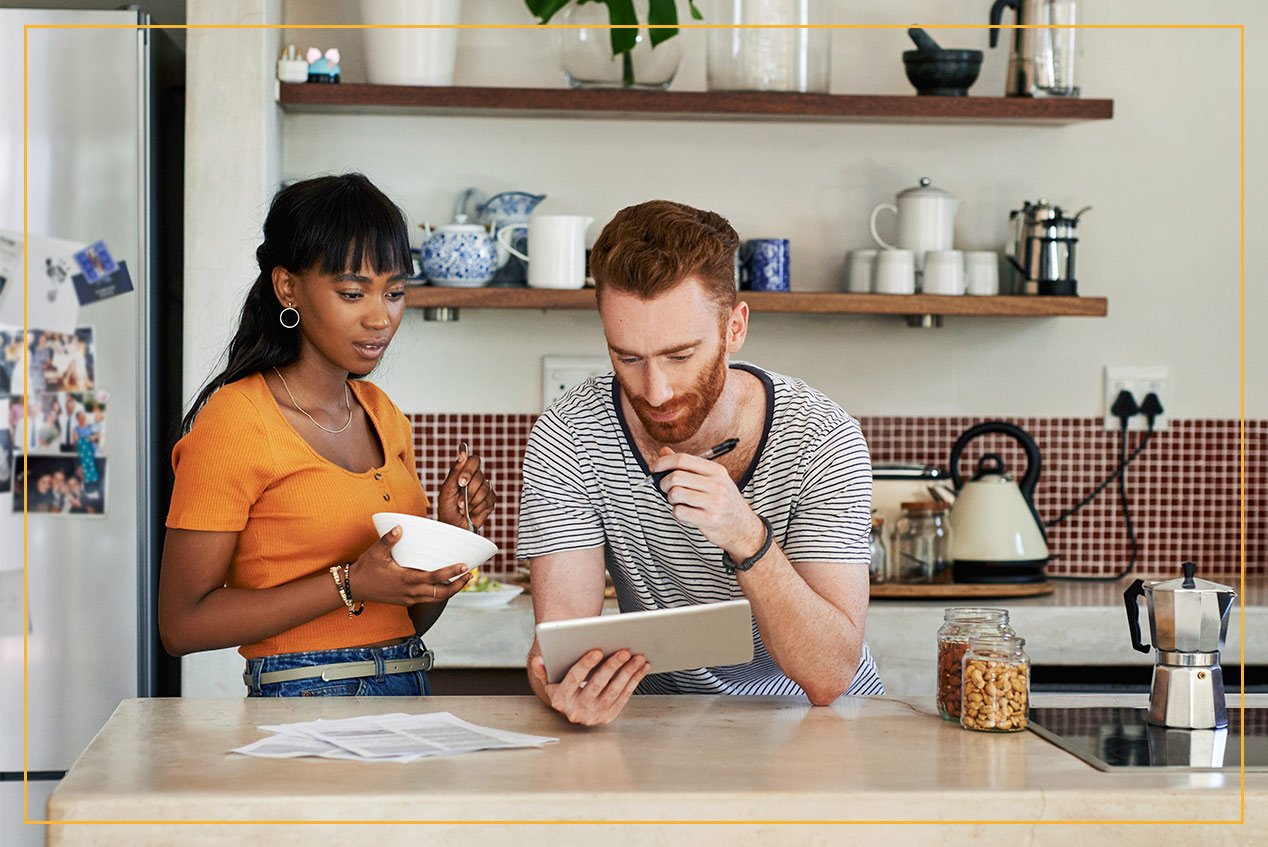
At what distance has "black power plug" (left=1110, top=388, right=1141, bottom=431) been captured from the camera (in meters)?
3.25

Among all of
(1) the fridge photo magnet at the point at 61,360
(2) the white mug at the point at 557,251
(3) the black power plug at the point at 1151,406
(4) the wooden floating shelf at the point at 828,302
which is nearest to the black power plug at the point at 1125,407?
(3) the black power plug at the point at 1151,406

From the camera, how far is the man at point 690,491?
5.07ft

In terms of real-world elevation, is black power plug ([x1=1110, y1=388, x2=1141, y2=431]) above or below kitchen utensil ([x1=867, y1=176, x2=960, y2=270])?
below

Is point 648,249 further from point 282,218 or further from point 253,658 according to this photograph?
point 253,658

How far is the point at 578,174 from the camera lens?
3.17 metres

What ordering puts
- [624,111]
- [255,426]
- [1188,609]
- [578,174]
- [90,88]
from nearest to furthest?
1. [1188,609]
2. [255,426]
3. [90,88]
4. [624,111]
5. [578,174]

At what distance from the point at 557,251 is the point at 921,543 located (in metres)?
1.01

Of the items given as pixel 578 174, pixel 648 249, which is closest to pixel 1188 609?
pixel 648 249

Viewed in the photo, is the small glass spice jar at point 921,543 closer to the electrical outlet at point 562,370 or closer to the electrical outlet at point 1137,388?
the electrical outlet at point 1137,388

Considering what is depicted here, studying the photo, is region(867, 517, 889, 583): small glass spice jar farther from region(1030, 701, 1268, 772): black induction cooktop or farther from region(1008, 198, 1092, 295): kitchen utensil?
region(1030, 701, 1268, 772): black induction cooktop

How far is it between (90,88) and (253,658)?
59.9 inches

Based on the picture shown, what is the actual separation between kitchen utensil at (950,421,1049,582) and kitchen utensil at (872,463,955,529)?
90 millimetres

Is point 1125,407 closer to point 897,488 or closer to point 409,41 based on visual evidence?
point 897,488

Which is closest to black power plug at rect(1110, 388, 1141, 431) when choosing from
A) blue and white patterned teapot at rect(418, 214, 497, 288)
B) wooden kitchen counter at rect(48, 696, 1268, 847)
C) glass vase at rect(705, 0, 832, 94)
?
glass vase at rect(705, 0, 832, 94)
